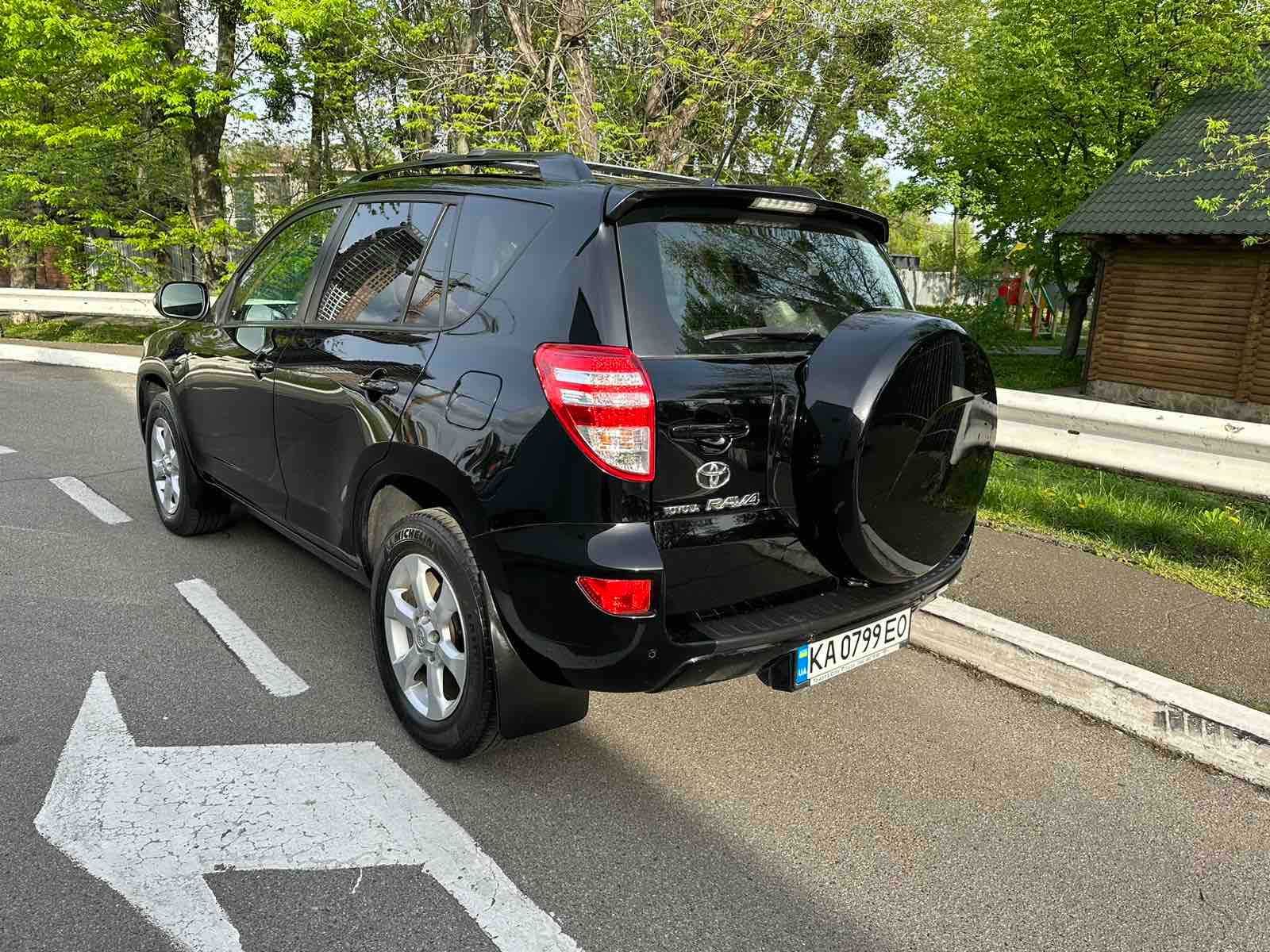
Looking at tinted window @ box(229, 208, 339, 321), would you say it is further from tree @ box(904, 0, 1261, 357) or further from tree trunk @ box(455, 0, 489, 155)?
tree @ box(904, 0, 1261, 357)

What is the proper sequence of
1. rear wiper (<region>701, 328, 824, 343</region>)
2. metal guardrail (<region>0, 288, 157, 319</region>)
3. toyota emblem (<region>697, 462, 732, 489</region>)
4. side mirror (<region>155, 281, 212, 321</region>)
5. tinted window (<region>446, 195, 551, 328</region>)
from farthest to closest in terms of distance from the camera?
metal guardrail (<region>0, 288, 157, 319</region>) → side mirror (<region>155, 281, 212, 321</region>) → tinted window (<region>446, 195, 551, 328</region>) → rear wiper (<region>701, 328, 824, 343</region>) → toyota emblem (<region>697, 462, 732, 489</region>)

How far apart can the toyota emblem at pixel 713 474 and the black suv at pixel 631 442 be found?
0.01 metres

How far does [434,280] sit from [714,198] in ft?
3.30

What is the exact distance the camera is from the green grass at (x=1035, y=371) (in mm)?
16734

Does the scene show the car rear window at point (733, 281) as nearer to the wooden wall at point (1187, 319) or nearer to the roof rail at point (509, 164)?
the roof rail at point (509, 164)

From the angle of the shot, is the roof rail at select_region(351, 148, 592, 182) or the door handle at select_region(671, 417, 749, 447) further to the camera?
the roof rail at select_region(351, 148, 592, 182)

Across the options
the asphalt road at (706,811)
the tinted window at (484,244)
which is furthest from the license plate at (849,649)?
the tinted window at (484,244)

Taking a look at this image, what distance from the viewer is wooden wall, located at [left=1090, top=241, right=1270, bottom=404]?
14.4 m

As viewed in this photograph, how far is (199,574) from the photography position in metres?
4.60

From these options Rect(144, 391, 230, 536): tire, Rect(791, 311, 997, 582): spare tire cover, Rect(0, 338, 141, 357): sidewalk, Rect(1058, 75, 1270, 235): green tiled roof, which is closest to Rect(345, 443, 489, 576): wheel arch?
Rect(791, 311, 997, 582): spare tire cover

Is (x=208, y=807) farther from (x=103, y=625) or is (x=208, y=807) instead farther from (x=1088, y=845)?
(x=1088, y=845)

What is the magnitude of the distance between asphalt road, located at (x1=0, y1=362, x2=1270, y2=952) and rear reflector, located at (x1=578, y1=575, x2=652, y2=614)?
2.46 ft

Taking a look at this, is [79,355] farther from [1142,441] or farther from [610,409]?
[1142,441]

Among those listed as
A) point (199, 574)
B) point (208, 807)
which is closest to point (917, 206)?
point (199, 574)
